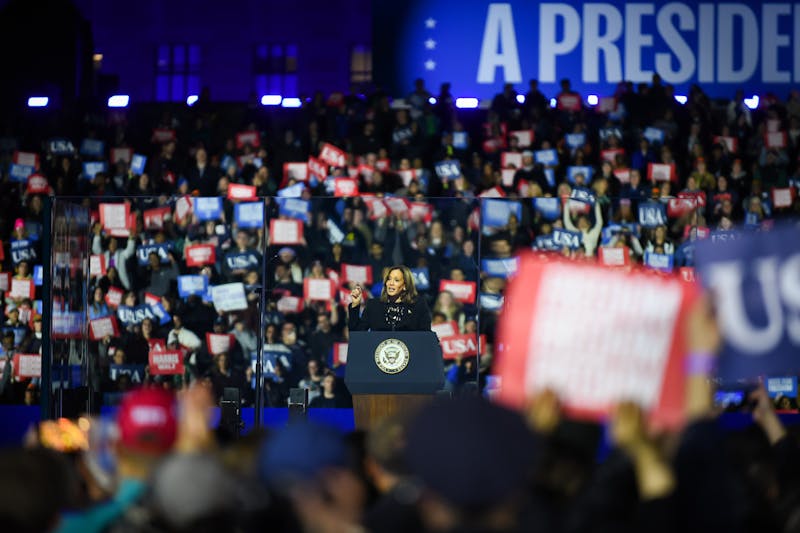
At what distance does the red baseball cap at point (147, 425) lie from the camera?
3582mm

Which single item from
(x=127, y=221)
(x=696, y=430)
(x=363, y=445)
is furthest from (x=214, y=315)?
(x=696, y=430)

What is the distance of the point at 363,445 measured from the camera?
193 inches

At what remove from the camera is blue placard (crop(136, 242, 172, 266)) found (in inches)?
436

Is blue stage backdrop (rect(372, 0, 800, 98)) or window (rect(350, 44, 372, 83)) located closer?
blue stage backdrop (rect(372, 0, 800, 98))

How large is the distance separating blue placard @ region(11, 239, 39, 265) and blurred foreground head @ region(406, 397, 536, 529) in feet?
36.5

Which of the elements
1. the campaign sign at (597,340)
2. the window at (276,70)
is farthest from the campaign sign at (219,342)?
the window at (276,70)

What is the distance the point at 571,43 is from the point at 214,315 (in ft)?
34.3

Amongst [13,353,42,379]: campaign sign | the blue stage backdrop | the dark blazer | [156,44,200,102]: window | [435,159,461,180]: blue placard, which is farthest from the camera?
[156,44,200,102]: window

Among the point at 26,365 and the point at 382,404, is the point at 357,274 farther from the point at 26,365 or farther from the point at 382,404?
the point at 26,365

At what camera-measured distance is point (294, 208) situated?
11.2 meters

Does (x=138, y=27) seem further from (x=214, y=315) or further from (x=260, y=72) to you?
(x=214, y=315)

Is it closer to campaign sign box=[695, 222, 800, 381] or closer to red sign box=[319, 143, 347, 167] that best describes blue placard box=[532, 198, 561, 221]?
red sign box=[319, 143, 347, 167]

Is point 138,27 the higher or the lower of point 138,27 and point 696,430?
the higher

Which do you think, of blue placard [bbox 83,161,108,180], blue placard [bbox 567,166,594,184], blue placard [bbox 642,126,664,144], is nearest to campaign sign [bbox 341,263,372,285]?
blue placard [bbox 567,166,594,184]
